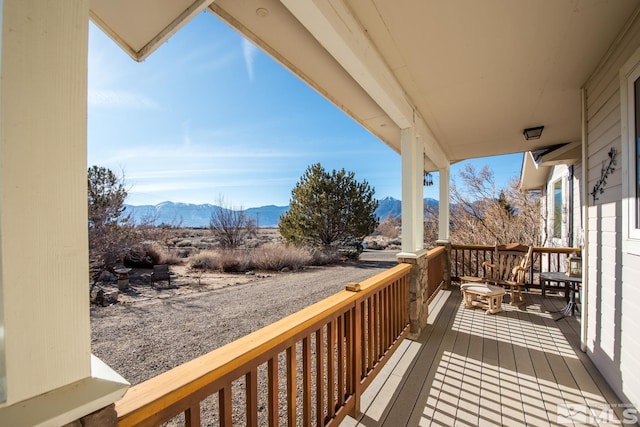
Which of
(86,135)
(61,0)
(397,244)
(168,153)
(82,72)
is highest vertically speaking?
(168,153)

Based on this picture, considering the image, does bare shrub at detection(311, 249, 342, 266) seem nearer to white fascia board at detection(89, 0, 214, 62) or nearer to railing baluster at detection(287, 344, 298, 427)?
railing baluster at detection(287, 344, 298, 427)

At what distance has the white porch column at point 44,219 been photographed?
1.92 ft

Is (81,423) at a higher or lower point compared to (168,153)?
lower

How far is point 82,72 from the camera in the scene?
2.31 ft

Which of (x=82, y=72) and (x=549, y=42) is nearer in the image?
(x=82, y=72)

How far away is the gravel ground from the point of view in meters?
3.73

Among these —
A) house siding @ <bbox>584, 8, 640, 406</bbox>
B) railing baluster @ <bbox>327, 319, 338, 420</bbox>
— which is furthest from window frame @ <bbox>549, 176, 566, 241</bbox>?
railing baluster @ <bbox>327, 319, 338, 420</bbox>

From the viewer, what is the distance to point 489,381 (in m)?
2.38

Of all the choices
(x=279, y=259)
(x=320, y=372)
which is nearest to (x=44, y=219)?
(x=320, y=372)

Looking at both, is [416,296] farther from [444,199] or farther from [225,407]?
[444,199]

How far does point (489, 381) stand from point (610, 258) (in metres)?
1.44

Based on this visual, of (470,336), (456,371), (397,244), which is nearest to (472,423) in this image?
(456,371)

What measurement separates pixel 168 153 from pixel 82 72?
21.6 metres

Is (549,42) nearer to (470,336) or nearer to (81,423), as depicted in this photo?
(470,336)
